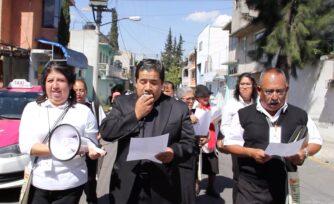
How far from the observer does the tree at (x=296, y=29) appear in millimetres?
17625

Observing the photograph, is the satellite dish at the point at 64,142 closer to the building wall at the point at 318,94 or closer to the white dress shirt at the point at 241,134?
the white dress shirt at the point at 241,134

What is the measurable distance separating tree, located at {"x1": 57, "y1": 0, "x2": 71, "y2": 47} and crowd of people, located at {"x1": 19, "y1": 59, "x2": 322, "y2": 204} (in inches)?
871

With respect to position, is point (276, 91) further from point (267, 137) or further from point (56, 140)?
point (56, 140)

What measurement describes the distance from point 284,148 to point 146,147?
97 cm

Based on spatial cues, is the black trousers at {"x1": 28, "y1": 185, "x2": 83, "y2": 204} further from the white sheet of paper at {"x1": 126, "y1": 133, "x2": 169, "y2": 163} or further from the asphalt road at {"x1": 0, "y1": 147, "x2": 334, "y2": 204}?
the asphalt road at {"x1": 0, "y1": 147, "x2": 334, "y2": 204}

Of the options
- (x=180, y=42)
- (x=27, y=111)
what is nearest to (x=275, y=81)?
(x=27, y=111)

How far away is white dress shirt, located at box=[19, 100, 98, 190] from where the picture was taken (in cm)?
309

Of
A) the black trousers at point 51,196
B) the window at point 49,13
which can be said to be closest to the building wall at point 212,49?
the window at point 49,13

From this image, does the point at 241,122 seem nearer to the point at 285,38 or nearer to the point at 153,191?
the point at 153,191

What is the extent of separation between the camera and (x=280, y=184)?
10.6 feet

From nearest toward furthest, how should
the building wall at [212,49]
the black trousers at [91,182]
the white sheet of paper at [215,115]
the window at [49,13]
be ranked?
1. the black trousers at [91,182]
2. the white sheet of paper at [215,115]
3. the window at [49,13]
4. the building wall at [212,49]

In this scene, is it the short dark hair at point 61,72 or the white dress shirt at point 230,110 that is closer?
the short dark hair at point 61,72

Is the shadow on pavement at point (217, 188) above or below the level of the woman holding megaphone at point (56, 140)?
below

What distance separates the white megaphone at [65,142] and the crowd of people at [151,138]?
86 mm
